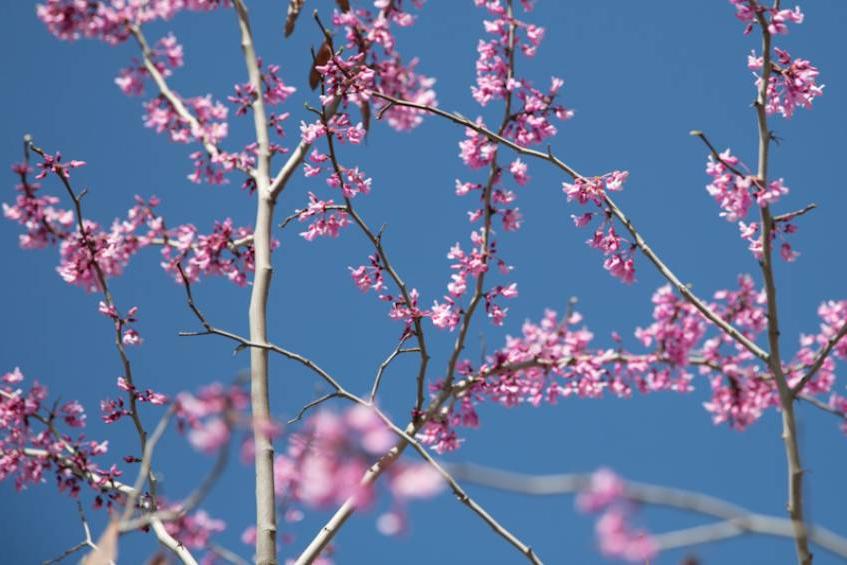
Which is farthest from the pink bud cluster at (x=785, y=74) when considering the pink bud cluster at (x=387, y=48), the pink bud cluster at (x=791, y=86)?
the pink bud cluster at (x=387, y=48)

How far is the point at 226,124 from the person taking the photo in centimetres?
340

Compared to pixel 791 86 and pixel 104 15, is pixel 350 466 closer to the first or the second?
pixel 791 86

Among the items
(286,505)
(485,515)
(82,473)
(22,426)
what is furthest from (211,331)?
(22,426)

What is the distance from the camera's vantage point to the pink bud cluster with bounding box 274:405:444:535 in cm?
87

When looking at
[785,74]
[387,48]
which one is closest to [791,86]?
[785,74]

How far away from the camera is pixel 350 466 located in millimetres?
897

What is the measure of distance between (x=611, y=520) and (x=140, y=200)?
2.50 m

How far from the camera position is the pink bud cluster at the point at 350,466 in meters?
0.87

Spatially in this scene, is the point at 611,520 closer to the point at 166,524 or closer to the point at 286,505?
the point at 286,505

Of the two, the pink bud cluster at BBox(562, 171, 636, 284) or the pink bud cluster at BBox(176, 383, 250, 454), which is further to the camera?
the pink bud cluster at BBox(562, 171, 636, 284)

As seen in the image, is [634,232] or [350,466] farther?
[634,232]

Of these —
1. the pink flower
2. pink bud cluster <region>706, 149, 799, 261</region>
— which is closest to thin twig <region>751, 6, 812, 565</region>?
pink bud cluster <region>706, 149, 799, 261</region>

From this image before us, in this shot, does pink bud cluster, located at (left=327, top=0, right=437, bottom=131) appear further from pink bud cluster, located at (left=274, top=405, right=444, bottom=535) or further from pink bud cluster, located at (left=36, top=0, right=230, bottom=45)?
pink bud cluster, located at (left=274, top=405, right=444, bottom=535)

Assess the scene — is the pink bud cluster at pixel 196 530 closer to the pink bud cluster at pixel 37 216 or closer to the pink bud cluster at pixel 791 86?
the pink bud cluster at pixel 37 216
